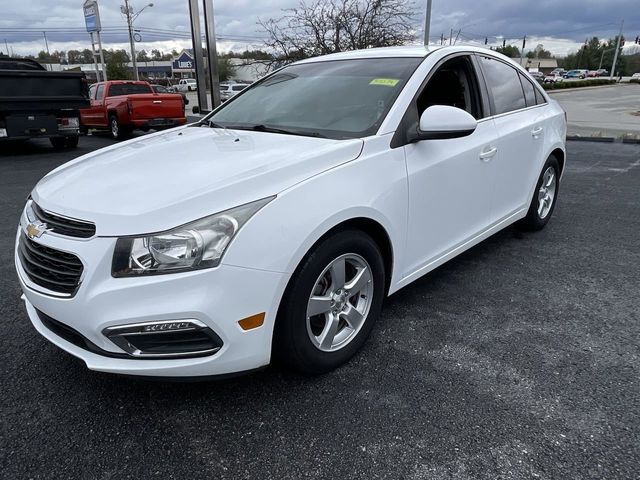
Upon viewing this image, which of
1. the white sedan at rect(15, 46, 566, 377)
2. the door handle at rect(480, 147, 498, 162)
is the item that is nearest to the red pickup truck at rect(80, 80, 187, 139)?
the white sedan at rect(15, 46, 566, 377)

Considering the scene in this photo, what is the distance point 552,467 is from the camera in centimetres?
191

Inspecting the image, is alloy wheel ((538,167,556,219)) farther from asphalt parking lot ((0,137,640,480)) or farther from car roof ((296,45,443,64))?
car roof ((296,45,443,64))

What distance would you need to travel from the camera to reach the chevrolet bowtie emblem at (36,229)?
219cm

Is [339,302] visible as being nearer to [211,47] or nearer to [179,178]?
[179,178]

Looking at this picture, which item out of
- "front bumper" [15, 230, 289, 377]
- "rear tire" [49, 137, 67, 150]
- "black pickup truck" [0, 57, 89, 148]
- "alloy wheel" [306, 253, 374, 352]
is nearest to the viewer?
"front bumper" [15, 230, 289, 377]

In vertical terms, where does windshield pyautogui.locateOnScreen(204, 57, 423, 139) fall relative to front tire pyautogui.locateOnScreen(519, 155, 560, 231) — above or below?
above

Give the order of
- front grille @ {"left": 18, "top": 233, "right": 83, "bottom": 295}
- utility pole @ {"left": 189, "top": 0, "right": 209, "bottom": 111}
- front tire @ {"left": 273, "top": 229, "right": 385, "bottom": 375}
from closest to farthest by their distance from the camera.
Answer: front grille @ {"left": 18, "top": 233, "right": 83, "bottom": 295}, front tire @ {"left": 273, "top": 229, "right": 385, "bottom": 375}, utility pole @ {"left": 189, "top": 0, "right": 209, "bottom": 111}

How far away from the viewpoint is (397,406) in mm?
2279

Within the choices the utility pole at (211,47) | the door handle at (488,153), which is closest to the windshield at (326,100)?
the door handle at (488,153)

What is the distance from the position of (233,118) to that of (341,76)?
2.66 feet

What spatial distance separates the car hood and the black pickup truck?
8542 mm

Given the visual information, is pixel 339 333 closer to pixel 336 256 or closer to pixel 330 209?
pixel 336 256

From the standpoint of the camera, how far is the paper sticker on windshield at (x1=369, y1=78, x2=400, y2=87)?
2.92m

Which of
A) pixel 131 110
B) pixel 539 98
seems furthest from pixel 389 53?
pixel 131 110
